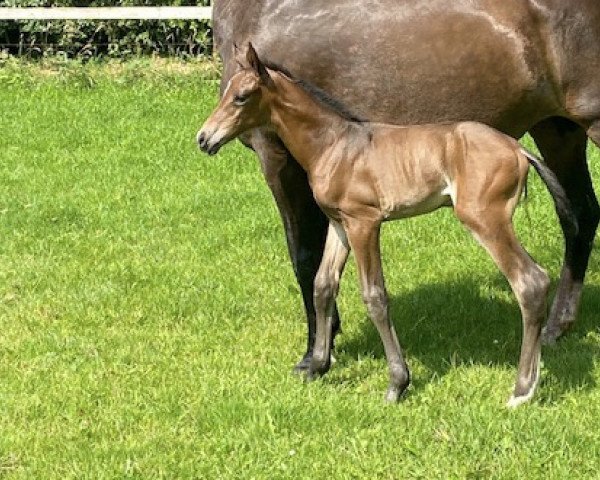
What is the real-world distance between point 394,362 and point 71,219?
3709mm

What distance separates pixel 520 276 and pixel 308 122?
1.02 metres

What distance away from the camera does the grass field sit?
4.08m

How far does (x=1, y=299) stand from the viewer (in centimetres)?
609

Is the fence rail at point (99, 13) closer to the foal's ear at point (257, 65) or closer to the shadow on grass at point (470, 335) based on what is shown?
the shadow on grass at point (470, 335)

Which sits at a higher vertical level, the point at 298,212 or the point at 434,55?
the point at 434,55

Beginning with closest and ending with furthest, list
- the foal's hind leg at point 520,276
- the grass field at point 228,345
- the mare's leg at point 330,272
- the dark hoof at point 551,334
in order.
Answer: the grass field at point 228,345, the foal's hind leg at point 520,276, the mare's leg at point 330,272, the dark hoof at point 551,334

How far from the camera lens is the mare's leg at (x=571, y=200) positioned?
18.2ft

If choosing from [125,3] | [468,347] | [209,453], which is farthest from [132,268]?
[125,3]

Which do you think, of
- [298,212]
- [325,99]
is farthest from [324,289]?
[325,99]

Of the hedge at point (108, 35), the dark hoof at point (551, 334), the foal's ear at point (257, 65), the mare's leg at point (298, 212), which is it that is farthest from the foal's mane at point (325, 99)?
the hedge at point (108, 35)

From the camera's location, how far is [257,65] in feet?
14.1

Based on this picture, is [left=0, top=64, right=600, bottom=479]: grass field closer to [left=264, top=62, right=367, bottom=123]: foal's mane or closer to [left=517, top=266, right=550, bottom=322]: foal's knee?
[left=517, top=266, right=550, bottom=322]: foal's knee

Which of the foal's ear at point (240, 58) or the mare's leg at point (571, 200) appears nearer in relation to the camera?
the foal's ear at point (240, 58)

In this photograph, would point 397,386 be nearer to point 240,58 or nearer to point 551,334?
point 551,334
